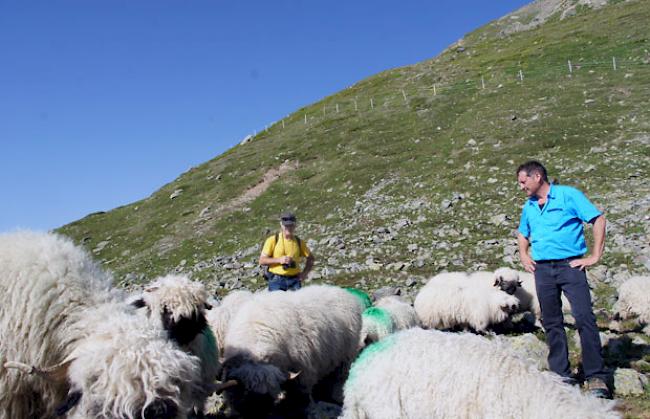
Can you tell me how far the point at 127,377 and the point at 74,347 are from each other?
92 centimetres

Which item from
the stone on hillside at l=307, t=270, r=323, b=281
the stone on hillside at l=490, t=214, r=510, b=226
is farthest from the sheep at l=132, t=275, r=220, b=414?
the stone on hillside at l=490, t=214, r=510, b=226

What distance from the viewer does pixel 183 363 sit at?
385cm

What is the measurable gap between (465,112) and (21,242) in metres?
36.3

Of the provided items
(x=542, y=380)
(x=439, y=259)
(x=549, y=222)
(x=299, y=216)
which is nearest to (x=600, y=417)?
(x=542, y=380)

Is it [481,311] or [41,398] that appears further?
[481,311]

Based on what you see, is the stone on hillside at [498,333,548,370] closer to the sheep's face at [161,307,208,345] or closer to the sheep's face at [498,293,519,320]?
the sheep's face at [498,293,519,320]

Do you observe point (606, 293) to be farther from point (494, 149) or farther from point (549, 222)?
point (494, 149)

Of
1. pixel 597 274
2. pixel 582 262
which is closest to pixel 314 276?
pixel 597 274

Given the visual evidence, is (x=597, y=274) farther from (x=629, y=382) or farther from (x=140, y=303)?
(x=140, y=303)

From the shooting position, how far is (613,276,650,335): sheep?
8.88m

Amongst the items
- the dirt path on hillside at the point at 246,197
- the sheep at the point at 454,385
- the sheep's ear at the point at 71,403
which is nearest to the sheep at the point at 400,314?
the sheep at the point at 454,385

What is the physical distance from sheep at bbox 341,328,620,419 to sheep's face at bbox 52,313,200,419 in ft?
5.64

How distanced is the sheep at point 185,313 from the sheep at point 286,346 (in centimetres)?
31

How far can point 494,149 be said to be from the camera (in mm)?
27391
